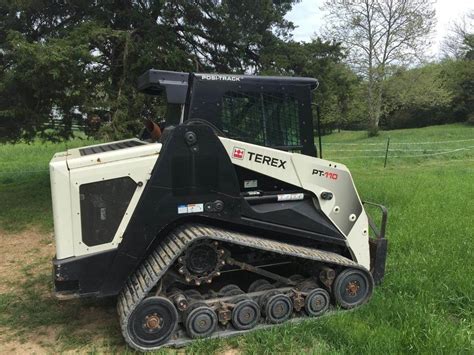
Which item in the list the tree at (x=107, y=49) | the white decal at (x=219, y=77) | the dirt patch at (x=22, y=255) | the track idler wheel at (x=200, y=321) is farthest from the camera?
the tree at (x=107, y=49)

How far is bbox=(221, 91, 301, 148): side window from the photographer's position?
4284 millimetres

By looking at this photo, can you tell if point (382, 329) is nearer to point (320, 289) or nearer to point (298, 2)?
point (320, 289)

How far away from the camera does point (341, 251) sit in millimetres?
4664

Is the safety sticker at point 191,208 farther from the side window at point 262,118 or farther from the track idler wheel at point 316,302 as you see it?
the track idler wheel at point 316,302

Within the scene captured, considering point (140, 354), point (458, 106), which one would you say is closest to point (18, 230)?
point (140, 354)

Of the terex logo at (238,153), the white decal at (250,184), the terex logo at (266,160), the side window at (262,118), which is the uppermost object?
the side window at (262,118)

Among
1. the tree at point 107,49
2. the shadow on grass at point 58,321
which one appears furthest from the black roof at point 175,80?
the tree at point 107,49

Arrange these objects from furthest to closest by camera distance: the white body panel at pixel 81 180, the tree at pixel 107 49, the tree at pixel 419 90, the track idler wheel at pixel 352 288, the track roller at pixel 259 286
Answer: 1. the tree at pixel 419 90
2. the tree at pixel 107 49
3. the track idler wheel at pixel 352 288
4. the track roller at pixel 259 286
5. the white body panel at pixel 81 180

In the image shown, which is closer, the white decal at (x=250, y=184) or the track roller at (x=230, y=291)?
the track roller at (x=230, y=291)

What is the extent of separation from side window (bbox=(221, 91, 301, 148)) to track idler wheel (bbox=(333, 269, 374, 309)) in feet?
4.24

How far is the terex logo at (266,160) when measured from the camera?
163 inches

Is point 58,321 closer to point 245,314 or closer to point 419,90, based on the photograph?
point 245,314

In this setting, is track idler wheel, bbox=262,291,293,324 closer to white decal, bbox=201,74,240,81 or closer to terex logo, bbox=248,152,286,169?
terex logo, bbox=248,152,286,169

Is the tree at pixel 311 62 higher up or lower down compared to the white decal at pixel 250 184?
higher up
